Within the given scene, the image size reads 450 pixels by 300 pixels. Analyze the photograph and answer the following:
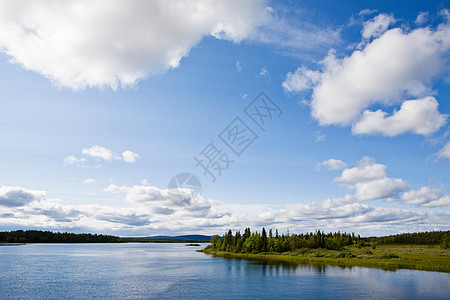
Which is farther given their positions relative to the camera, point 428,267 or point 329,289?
point 428,267

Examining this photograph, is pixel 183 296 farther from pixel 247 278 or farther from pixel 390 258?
pixel 390 258

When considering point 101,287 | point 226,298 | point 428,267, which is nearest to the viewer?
point 226,298

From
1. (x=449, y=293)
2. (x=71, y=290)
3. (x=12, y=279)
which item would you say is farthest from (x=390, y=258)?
(x=12, y=279)

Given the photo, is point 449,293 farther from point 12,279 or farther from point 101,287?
point 12,279

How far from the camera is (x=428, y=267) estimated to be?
11175 centimetres

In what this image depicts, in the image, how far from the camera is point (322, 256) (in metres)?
167

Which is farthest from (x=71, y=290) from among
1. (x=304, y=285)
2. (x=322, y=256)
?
(x=322, y=256)

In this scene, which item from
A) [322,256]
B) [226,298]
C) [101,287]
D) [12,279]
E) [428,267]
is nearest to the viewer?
[226,298]

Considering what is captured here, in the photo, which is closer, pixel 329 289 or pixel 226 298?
pixel 226 298

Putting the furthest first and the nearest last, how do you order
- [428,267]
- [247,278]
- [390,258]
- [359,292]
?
[390,258] → [428,267] → [247,278] → [359,292]

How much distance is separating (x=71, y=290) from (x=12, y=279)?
2879 centimetres

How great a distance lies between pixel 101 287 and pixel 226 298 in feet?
115

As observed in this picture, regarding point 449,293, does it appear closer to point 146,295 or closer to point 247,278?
point 247,278

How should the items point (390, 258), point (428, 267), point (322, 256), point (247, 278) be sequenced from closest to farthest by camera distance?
point (247, 278) → point (428, 267) → point (390, 258) → point (322, 256)
